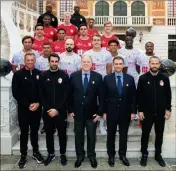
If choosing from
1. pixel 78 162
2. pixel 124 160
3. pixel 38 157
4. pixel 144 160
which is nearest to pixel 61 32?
pixel 38 157

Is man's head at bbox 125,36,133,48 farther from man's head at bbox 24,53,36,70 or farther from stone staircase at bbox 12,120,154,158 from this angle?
man's head at bbox 24,53,36,70

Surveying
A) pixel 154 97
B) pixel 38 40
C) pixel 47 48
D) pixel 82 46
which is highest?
pixel 38 40

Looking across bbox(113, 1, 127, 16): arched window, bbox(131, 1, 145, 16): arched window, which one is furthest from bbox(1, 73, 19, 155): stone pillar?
bbox(131, 1, 145, 16): arched window

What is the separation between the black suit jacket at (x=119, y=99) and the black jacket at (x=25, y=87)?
43.4 inches

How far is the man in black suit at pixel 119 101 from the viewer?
533 centimetres

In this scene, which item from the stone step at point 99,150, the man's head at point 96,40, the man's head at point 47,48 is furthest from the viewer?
the man's head at point 47,48

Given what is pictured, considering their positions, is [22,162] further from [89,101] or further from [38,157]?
[89,101]

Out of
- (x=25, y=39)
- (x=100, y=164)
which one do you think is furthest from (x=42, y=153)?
(x=25, y=39)

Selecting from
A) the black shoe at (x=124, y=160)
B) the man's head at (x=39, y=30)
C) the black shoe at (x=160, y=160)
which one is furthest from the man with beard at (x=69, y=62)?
the black shoe at (x=160, y=160)

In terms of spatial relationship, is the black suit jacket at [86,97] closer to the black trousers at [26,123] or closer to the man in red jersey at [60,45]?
the black trousers at [26,123]

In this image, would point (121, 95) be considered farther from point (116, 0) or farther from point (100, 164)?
point (116, 0)

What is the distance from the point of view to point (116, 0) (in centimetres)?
3375

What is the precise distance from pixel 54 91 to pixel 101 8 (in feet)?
96.8

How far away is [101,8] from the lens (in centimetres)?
3375
